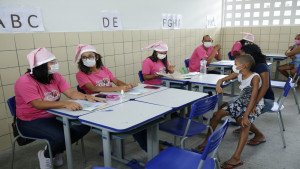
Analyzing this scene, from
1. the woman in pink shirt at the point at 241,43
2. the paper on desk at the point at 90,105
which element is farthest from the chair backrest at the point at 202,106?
the woman in pink shirt at the point at 241,43

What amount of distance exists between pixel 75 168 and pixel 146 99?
3.53 feet

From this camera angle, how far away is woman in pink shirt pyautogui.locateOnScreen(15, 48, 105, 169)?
2.10 metres

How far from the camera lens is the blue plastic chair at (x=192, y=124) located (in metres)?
2.08

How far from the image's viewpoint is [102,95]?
8.05 feet

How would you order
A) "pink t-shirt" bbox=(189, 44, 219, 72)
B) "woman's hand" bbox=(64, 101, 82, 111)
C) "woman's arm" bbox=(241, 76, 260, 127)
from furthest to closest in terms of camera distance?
"pink t-shirt" bbox=(189, 44, 219, 72), "woman's arm" bbox=(241, 76, 260, 127), "woman's hand" bbox=(64, 101, 82, 111)

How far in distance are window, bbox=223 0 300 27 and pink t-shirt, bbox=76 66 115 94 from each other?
208 inches

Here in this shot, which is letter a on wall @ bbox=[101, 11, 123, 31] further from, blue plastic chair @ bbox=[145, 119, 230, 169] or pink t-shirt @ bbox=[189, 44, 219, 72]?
blue plastic chair @ bbox=[145, 119, 230, 169]

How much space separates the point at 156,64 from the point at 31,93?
1.92m

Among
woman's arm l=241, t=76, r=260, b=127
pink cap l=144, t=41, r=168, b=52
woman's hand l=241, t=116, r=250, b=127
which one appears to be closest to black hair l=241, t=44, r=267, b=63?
woman's arm l=241, t=76, r=260, b=127

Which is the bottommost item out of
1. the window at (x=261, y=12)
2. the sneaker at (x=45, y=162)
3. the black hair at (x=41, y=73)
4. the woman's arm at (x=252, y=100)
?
the sneaker at (x=45, y=162)

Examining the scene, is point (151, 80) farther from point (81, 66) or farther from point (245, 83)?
point (245, 83)

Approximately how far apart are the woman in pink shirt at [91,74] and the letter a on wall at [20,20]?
719mm

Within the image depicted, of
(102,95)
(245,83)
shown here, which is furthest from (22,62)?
(245,83)

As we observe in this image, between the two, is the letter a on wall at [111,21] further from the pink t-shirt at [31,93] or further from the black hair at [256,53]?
the black hair at [256,53]
